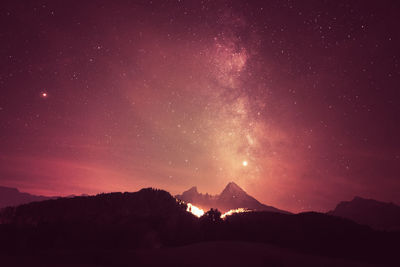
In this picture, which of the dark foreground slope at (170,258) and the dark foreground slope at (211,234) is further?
the dark foreground slope at (211,234)

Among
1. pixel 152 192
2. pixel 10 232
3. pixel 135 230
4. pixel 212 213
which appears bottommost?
pixel 10 232

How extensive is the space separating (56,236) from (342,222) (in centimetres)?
2583

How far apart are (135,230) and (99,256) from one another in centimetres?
1110

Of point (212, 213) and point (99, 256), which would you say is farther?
point (212, 213)

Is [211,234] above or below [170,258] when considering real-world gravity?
above

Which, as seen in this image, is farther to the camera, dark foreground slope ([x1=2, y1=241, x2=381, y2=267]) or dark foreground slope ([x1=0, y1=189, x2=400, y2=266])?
dark foreground slope ([x1=0, y1=189, x2=400, y2=266])

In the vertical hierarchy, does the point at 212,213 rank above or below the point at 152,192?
below

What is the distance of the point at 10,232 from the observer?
1930cm

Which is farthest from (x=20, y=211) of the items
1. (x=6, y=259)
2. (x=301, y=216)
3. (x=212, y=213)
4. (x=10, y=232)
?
(x=301, y=216)

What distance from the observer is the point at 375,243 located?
69.9ft

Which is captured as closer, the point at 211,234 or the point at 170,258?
the point at 170,258

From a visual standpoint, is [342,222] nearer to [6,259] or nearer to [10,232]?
[6,259]

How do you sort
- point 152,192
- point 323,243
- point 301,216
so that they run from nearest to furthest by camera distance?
point 323,243
point 301,216
point 152,192

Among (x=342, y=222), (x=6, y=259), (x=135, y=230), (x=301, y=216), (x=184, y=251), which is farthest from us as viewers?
(x=301, y=216)
